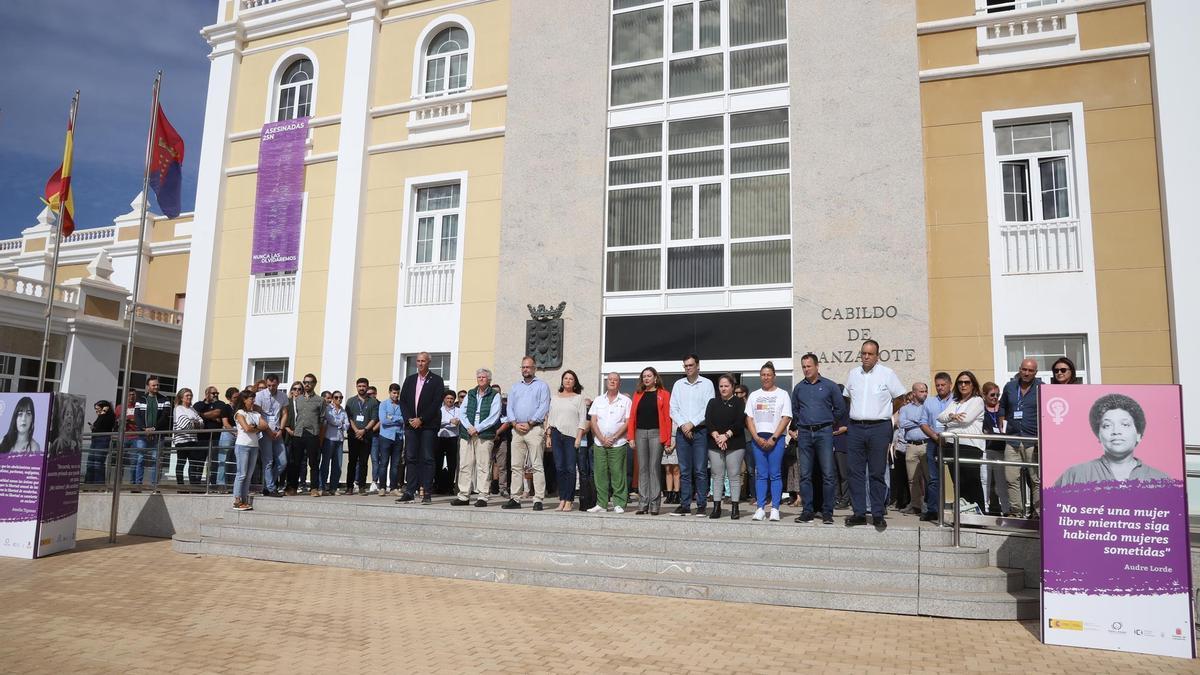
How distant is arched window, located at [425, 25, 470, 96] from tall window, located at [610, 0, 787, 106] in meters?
3.53

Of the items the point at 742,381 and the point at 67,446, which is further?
the point at 742,381

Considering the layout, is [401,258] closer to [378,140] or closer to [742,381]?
[378,140]

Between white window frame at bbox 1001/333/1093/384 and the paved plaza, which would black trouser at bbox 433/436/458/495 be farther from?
white window frame at bbox 1001/333/1093/384

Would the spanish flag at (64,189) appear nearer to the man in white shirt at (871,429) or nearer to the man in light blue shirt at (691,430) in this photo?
the man in light blue shirt at (691,430)

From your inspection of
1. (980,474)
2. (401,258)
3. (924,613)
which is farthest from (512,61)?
(924,613)

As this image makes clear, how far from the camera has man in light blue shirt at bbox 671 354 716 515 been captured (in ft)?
32.6

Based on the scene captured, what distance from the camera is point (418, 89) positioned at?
17984 millimetres

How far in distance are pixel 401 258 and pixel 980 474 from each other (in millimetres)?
12212

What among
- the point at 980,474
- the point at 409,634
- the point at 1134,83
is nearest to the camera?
the point at 409,634

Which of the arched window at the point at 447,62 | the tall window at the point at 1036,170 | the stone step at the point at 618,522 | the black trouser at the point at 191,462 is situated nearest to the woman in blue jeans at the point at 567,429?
the stone step at the point at 618,522

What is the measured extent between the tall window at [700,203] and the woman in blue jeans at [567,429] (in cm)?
499

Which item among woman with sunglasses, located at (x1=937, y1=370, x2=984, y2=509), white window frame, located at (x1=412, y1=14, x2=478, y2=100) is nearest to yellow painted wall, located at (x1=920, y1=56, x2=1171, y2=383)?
woman with sunglasses, located at (x1=937, y1=370, x2=984, y2=509)

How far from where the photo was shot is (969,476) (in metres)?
8.77

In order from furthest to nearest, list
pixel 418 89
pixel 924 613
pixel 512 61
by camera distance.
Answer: pixel 418 89, pixel 512 61, pixel 924 613
